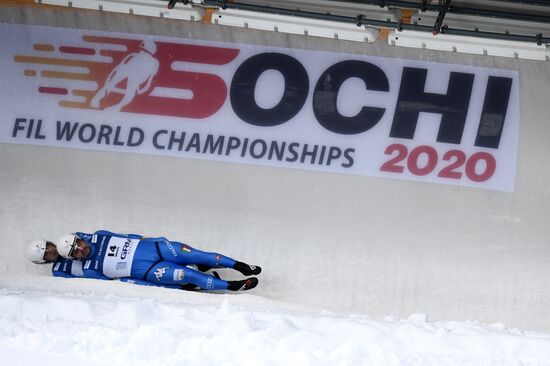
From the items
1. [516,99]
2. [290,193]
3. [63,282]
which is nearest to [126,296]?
[63,282]

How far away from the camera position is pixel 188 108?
8.20 m

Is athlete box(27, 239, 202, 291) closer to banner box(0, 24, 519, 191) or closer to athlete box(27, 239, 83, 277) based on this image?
athlete box(27, 239, 83, 277)

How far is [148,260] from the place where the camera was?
7605 millimetres

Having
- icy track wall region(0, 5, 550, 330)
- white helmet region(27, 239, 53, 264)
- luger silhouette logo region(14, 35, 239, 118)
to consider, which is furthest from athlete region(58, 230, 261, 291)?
luger silhouette logo region(14, 35, 239, 118)

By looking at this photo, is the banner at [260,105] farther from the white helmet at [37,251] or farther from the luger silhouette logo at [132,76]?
the white helmet at [37,251]

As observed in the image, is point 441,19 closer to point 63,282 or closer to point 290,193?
point 290,193

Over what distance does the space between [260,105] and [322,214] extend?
3.25 feet

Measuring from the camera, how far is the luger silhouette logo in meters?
8.21

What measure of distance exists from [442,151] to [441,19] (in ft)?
3.72

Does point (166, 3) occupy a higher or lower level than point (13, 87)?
higher

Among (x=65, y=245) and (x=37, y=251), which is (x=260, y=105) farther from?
(x=37, y=251)

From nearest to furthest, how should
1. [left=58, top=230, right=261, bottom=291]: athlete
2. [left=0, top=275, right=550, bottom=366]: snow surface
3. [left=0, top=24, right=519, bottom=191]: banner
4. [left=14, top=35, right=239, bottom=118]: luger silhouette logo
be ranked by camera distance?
[left=0, top=275, right=550, bottom=366]: snow surface → [left=58, top=230, right=261, bottom=291]: athlete → [left=0, top=24, right=519, bottom=191]: banner → [left=14, top=35, right=239, bottom=118]: luger silhouette logo

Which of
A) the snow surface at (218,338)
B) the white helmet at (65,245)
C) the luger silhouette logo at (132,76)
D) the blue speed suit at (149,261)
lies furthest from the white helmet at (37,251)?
the luger silhouette logo at (132,76)

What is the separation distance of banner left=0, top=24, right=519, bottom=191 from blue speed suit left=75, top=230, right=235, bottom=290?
85 cm
